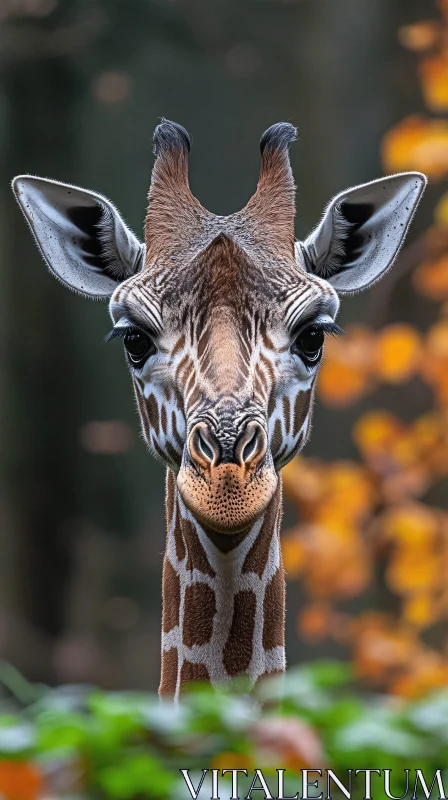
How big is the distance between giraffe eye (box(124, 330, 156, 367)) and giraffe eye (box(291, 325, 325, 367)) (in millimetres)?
612

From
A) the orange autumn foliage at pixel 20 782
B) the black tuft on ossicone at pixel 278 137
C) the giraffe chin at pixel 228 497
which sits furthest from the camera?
the black tuft on ossicone at pixel 278 137

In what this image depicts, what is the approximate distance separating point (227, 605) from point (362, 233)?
1.98m

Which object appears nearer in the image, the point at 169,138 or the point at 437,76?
the point at 169,138

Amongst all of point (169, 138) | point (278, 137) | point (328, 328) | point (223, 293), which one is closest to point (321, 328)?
point (328, 328)

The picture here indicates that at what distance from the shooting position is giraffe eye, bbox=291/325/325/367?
199 inches

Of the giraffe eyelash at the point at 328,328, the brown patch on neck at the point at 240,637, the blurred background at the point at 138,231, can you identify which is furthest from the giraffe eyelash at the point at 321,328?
the blurred background at the point at 138,231

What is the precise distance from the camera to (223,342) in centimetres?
473

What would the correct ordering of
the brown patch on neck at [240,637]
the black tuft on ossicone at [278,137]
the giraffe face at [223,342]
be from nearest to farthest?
the giraffe face at [223,342]
the brown patch on neck at [240,637]
the black tuft on ossicone at [278,137]

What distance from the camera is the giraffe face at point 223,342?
4637 mm

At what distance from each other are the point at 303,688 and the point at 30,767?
78cm

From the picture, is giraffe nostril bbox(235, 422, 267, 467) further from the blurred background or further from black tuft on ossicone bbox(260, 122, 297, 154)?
the blurred background

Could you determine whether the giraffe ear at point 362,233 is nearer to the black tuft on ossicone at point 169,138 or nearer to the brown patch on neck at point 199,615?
the black tuft on ossicone at point 169,138

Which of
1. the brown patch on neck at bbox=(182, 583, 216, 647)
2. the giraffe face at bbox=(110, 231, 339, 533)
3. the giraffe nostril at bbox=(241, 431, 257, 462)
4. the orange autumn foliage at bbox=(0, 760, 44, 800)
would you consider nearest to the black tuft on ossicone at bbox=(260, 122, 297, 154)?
the giraffe face at bbox=(110, 231, 339, 533)

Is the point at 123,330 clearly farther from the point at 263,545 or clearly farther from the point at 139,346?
the point at 263,545
